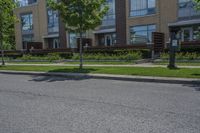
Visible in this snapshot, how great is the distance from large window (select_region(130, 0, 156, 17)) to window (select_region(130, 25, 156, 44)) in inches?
56.7

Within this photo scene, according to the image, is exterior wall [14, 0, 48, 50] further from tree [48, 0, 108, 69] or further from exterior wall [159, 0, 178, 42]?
tree [48, 0, 108, 69]

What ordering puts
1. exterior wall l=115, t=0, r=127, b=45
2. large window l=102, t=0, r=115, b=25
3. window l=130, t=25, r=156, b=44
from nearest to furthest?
window l=130, t=25, r=156, b=44 → exterior wall l=115, t=0, r=127, b=45 → large window l=102, t=0, r=115, b=25

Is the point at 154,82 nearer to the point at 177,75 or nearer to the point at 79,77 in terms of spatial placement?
the point at 177,75

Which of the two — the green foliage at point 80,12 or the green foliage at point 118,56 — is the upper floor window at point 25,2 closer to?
the green foliage at point 118,56

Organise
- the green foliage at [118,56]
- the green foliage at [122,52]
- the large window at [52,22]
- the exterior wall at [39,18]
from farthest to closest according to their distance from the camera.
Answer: the exterior wall at [39,18] → the large window at [52,22] → the green foliage at [122,52] → the green foliage at [118,56]

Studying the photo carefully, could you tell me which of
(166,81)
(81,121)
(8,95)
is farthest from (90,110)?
(166,81)

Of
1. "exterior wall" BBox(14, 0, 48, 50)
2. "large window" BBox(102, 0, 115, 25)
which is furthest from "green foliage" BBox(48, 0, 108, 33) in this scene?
"exterior wall" BBox(14, 0, 48, 50)

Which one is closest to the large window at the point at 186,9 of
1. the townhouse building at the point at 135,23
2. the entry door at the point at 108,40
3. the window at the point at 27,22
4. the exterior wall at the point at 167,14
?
the townhouse building at the point at 135,23

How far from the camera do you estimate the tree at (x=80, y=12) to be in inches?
642

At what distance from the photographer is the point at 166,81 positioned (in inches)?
456

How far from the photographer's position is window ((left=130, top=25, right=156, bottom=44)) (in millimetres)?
A: 28672

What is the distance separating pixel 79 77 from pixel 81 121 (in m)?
8.37

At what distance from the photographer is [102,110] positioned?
22.8ft

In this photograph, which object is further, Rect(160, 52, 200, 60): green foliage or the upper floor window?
the upper floor window
